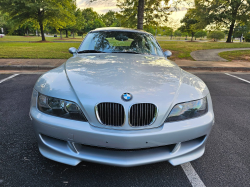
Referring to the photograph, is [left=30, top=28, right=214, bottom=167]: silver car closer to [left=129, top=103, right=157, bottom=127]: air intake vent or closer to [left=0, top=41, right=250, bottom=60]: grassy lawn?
[left=129, top=103, right=157, bottom=127]: air intake vent

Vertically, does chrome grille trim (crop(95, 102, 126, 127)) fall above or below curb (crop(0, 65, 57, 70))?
above

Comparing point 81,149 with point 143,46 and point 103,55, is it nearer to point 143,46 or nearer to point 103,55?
point 103,55

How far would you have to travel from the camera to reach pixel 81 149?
5.74 ft

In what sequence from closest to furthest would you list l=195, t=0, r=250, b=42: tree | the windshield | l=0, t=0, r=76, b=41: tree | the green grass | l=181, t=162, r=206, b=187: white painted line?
1. l=181, t=162, r=206, b=187: white painted line
2. the windshield
3. the green grass
4. l=0, t=0, r=76, b=41: tree
5. l=195, t=0, r=250, b=42: tree

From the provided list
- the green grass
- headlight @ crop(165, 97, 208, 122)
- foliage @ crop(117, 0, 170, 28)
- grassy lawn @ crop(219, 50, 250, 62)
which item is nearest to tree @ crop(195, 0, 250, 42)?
grassy lawn @ crop(219, 50, 250, 62)

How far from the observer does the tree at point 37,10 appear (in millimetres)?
23125

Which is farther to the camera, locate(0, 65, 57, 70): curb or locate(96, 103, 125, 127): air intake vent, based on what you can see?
locate(0, 65, 57, 70): curb

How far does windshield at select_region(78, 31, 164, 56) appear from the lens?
133 inches

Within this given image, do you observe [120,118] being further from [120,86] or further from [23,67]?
[23,67]

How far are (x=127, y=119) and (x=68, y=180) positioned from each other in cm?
88

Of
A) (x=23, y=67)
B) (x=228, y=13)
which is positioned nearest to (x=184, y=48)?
(x=23, y=67)

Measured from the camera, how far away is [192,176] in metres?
1.99

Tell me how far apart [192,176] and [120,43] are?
8.40 ft

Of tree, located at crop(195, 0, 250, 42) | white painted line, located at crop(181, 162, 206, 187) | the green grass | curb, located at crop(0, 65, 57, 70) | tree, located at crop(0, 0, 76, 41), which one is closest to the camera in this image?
white painted line, located at crop(181, 162, 206, 187)
